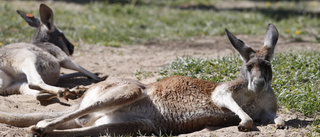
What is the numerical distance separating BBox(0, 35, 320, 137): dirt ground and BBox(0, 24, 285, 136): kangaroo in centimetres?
13

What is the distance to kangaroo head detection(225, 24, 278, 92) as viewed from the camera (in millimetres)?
3447

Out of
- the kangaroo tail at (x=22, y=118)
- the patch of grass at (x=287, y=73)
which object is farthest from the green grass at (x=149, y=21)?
the kangaroo tail at (x=22, y=118)

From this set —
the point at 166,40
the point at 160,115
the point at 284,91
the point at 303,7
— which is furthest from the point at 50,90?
the point at 303,7

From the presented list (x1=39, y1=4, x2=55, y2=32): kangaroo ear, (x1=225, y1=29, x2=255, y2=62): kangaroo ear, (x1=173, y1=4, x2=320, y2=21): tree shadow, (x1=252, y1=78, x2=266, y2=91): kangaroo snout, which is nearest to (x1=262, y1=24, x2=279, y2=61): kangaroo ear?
(x1=225, y1=29, x2=255, y2=62): kangaroo ear

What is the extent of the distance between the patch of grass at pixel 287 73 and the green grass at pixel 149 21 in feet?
8.54

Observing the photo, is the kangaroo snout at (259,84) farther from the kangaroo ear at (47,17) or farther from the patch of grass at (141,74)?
the kangaroo ear at (47,17)

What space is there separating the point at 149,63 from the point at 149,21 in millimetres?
3596

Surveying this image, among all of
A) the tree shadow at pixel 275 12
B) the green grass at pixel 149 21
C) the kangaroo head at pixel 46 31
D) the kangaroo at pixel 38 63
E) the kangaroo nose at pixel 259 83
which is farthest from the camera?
the tree shadow at pixel 275 12

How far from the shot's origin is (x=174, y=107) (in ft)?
12.1

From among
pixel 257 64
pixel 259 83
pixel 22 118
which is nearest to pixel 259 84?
pixel 259 83

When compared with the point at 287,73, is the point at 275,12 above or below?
above

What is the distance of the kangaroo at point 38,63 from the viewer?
4742mm

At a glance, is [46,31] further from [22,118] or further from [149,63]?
[22,118]

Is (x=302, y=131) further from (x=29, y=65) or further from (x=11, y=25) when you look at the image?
(x=11, y=25)
